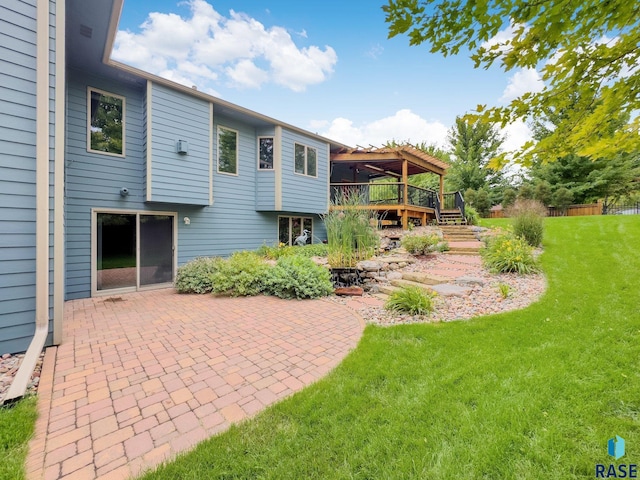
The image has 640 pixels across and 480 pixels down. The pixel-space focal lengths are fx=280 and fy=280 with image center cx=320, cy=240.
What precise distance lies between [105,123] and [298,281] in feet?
19.3

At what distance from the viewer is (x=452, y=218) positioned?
45.7ft

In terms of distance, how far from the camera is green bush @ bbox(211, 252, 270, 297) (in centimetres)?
595

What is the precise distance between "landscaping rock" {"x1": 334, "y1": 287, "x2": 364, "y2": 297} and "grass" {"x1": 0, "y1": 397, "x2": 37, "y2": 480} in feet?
14.6

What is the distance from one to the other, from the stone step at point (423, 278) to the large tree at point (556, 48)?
3973 millimetres

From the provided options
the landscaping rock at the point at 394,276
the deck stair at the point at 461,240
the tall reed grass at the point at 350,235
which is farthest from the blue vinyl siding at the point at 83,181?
the deck stair at the point at 461,240

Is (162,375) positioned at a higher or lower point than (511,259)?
lower

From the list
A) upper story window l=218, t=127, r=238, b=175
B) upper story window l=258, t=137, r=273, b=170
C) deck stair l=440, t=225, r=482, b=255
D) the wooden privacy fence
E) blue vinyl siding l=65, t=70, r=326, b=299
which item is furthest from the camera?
the wooden privacy fence

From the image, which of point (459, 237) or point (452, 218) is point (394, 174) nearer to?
point (452, 218)

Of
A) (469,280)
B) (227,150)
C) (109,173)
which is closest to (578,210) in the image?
(469,280)

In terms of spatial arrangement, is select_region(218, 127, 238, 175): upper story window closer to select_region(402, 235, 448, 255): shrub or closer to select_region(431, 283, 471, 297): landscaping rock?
select_region(402, 235, 448, 255): shrub

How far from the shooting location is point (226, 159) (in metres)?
8.80

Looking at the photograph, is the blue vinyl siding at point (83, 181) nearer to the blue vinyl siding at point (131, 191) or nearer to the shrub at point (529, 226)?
the blue vinyl siding at point (131, 191)

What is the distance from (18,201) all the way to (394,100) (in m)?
7.65

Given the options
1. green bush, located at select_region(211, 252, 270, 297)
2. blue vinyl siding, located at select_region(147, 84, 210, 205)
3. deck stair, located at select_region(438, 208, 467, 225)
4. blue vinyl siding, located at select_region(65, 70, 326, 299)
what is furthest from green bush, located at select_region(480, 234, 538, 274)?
blue vinyl siding, located at select_region(147, 84, 210, 205)
